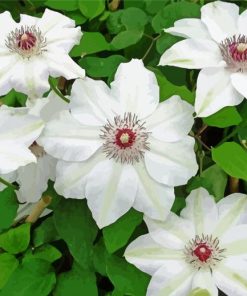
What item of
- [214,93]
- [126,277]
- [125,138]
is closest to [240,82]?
[214,93]

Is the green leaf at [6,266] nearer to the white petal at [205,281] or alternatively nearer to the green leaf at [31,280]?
the green leaf at [31,280]

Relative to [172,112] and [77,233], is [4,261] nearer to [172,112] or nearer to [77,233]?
[77,233]

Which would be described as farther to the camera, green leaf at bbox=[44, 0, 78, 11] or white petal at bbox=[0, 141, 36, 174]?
green leaf at bbox=[44, 0, 78, 11]

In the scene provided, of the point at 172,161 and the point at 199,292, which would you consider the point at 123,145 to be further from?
the point at 199,292

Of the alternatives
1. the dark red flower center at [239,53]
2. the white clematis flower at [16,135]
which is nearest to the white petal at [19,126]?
the white clematis flower at [16,135]

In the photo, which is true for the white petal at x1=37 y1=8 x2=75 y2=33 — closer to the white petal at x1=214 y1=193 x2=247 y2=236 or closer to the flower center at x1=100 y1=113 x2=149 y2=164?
the flower center at x1=100 y1=113 x2=149 y2=164

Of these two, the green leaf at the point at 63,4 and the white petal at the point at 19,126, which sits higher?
the green leaf at the point at 63,4

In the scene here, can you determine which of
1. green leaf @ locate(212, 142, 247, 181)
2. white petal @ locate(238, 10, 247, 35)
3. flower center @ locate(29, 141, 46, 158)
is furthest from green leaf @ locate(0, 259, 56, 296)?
white petal @ locate(238, 10, 247, 35)
